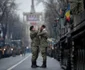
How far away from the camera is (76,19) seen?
1283 cm

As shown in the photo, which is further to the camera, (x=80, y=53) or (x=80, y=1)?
(x=80, y=1)

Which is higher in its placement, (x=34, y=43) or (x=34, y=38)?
(x=34, y=38)

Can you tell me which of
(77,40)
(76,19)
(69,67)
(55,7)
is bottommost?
(69,67)

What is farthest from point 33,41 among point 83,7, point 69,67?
point 83,7

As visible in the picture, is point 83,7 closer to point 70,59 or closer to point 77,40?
point 77,40

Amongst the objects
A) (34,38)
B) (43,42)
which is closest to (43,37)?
(43,42)

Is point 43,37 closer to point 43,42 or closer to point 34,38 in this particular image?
point 43,42

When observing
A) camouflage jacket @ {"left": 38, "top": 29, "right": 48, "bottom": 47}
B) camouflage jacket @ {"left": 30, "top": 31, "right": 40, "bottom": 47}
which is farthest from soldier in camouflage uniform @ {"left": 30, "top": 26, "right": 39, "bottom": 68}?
camouflage jacket @ {"left": 38, "top": 29, "right": 48, "bottom": 47}

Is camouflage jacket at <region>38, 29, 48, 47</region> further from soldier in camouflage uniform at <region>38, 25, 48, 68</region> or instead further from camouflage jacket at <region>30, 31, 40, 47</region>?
camouflage jacket at <region>30, 31, 40, 47</region>

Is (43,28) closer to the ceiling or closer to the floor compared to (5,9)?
closer to the floor

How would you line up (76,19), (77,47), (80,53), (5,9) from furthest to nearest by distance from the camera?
(5,9) < (76,19) < (77,47) < (80,53)

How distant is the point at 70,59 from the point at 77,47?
5.85 ft

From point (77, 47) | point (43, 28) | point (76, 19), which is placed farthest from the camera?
point (43, 28)

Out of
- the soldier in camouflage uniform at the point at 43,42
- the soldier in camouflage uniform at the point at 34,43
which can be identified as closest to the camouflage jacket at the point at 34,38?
the soldier in camouflage uniform at the point at 34,43
